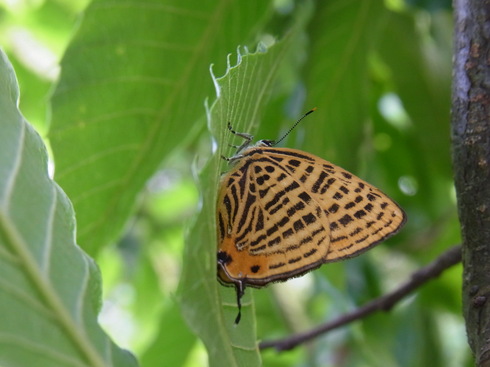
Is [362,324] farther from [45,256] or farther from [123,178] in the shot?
[45,256]

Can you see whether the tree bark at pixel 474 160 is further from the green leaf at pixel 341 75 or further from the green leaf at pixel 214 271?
the green leaf at pixel 341 75

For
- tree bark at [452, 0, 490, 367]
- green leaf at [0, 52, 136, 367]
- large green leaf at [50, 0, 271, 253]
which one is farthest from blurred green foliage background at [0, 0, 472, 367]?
tree bark at [452, 0, 490, 367]

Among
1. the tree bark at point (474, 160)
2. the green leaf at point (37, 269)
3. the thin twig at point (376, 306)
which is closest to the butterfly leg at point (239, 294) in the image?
the green leaf at point (37, 269)

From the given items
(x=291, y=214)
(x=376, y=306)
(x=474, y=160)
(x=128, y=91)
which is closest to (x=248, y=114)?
(x=291, y=214)

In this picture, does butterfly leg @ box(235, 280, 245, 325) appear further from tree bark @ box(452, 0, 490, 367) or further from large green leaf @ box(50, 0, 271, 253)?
large green leaf @ box(50, 0, 271, 253)

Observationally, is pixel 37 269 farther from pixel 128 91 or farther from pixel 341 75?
pixel 341 75
